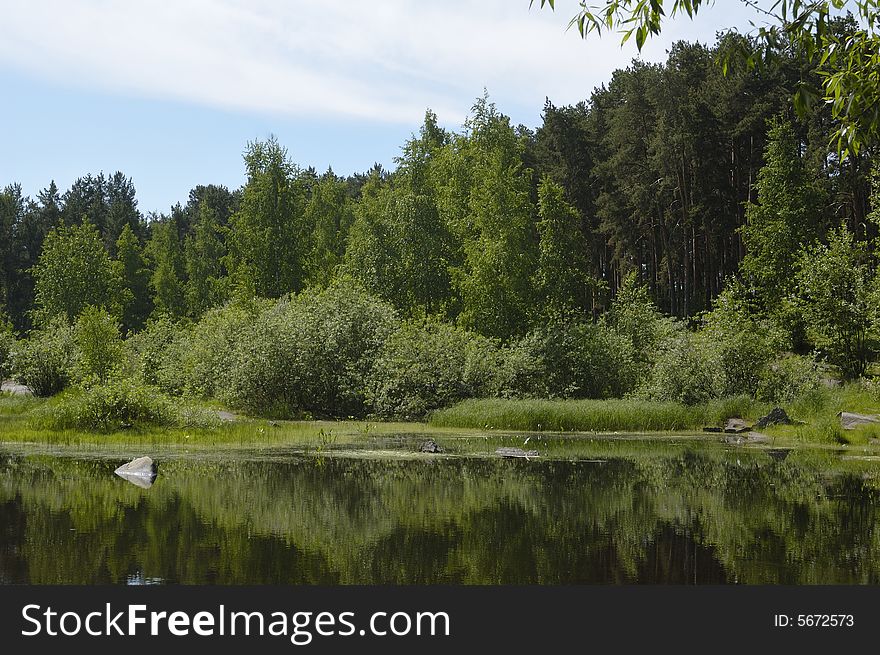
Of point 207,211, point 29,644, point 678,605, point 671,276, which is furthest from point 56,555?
point 207,211

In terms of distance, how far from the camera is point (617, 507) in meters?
18.4

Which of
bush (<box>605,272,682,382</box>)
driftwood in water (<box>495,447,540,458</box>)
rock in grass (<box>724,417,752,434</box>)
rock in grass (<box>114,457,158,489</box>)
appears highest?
bush (<box>605,272,682,382</box>)

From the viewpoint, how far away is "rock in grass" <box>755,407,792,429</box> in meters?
37.0

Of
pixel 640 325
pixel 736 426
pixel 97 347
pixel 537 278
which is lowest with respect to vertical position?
pixel 736 426

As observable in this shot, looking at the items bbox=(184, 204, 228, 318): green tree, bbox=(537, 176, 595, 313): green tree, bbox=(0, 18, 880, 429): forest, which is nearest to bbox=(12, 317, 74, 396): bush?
bbox=(0, 18, 880, 429): forest

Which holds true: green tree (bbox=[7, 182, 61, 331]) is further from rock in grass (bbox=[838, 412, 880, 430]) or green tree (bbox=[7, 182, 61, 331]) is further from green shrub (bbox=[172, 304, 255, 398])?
rock in grass (bbox=[838, 412, 880, 430])

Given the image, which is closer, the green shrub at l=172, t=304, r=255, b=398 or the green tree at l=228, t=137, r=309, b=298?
the green shrub at l=172, t=304, r=255, b=398

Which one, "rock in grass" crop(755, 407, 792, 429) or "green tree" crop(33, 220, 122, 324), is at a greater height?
"green tree" crop(33, 220, 122, 324)

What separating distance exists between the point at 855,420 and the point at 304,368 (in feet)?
77.6

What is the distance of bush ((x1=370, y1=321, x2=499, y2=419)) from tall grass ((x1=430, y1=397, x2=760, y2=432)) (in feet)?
10.1

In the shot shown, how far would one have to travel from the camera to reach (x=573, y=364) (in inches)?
1848

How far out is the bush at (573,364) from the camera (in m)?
45.8

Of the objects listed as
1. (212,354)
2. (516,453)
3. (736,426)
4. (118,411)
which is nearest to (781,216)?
(736,426)

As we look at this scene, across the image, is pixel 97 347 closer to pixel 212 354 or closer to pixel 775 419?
pixel 212 354
